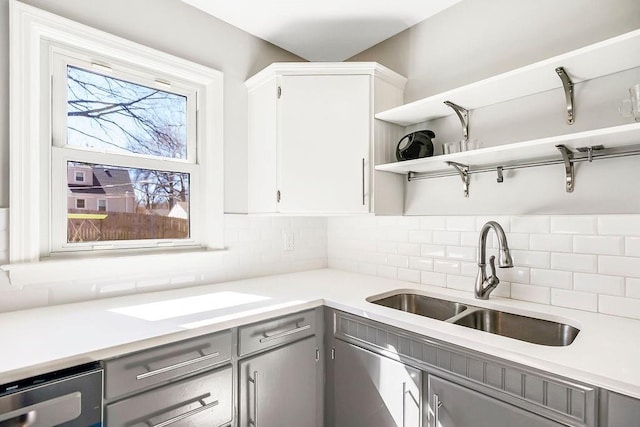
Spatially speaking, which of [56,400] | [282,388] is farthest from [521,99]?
[56,400]

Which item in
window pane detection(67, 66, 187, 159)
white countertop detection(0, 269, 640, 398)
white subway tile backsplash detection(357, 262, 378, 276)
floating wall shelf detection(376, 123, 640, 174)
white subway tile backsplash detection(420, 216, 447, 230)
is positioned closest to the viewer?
white countertop detection(0, 269, 640, 398)

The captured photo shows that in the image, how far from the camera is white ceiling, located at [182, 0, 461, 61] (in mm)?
1911

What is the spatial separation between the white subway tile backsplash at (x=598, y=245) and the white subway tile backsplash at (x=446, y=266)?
21.1 inches

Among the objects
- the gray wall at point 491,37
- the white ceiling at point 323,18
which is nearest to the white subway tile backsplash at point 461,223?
the gray wall at point 491,37

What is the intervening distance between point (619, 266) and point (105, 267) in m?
2.24

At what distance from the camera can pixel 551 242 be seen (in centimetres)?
151

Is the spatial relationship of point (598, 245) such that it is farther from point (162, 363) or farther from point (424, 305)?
point (162, 363)

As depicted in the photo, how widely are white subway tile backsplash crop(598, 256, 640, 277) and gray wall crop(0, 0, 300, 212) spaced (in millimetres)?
Answer: 1832

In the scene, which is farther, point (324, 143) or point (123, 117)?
point (324, 143)

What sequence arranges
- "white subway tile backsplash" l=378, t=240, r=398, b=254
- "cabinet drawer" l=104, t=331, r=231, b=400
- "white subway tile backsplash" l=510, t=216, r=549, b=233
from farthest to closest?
"white subway tile backsplash" l=378, t=240, r=398, b=254
"white subway tile backsplash" l=510, t=216, r=549, b=233
"cabinet drawer" l=104, t=331, r=231, b=400

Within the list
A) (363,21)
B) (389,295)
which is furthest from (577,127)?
(363,21)

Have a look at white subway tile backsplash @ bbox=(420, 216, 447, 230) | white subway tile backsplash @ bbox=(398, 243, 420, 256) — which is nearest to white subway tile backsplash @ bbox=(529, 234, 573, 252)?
white subway tile backsplash @ bbox=(420, 216, 447, 230)

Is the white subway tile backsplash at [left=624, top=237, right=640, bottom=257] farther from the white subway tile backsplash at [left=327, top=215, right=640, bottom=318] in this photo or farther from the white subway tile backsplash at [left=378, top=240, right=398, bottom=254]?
the white subway tile backsplash at [left=378, top=240, right=398, bottom=254]

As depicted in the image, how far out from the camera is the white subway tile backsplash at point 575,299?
1.41 metres
